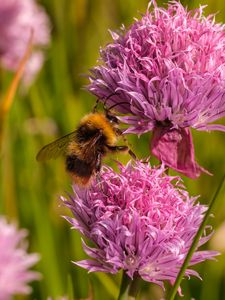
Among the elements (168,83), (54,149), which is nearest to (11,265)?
(54,149)

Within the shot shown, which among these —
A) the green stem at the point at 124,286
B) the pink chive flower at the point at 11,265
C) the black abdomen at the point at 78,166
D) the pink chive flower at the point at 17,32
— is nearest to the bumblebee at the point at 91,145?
the black abdomen at the point at 78,166

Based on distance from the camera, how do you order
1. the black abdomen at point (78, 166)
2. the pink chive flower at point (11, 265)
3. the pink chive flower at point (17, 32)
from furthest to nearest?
the pink chive flower at point (17, 32) → the pink chive flower at point (11, 265) → the black abdomen at point (78, 166)

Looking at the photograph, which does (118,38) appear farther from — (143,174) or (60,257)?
(60,257)

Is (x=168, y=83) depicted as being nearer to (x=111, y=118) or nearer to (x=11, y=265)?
(x=111, y=118)

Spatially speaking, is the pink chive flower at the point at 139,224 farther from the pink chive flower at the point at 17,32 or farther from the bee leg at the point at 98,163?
the pink chive flower at the point at 17,32

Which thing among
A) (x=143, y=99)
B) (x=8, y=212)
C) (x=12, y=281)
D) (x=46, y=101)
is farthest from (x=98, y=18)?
(x=143, y=99)

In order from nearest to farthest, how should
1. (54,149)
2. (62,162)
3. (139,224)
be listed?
(139,224)
(54,149)
(62,162)
